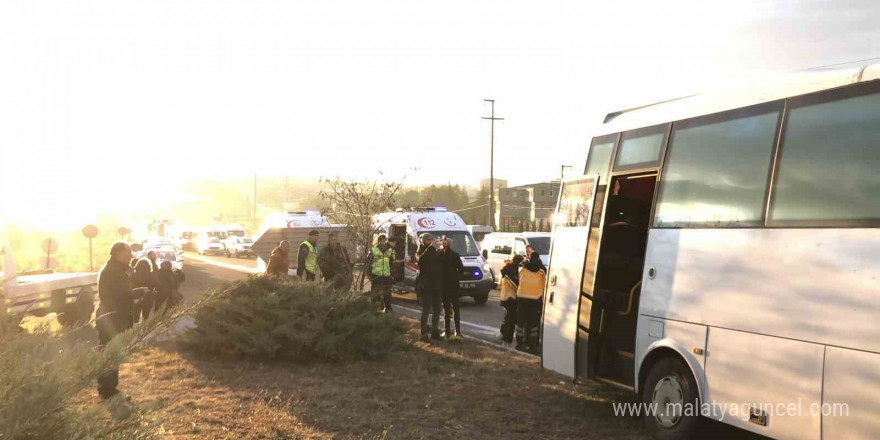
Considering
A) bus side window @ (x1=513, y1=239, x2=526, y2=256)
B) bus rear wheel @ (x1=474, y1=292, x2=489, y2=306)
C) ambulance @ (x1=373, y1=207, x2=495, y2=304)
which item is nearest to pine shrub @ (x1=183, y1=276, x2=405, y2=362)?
bus rear wheel @ (x1=474, y1=292, x2=489, y2=306)

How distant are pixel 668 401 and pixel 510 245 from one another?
16970 mm

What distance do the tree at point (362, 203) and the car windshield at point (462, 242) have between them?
16.0 feet

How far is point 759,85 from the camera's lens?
18.1 feet

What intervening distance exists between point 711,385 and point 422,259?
6.79 m

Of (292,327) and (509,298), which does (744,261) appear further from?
(509,298)

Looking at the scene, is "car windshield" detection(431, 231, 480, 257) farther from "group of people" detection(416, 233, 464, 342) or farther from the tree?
"group of people" detection(416, 233, 464, 342)

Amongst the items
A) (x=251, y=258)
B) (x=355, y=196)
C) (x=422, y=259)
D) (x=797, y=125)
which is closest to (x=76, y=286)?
(x=355, y=196)

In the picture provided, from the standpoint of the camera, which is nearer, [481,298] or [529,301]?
[529,301]

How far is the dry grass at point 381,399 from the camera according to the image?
6344 millimetres

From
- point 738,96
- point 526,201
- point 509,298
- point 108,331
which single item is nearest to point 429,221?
point 509,298

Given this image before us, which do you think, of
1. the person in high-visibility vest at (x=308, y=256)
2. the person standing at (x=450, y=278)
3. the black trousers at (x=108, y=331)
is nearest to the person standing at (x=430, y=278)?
the person standing at (x=450, y=278)

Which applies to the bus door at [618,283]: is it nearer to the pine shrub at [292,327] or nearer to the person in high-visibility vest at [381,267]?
the pine shrub at [292,327]

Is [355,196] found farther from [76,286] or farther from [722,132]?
[722,132]

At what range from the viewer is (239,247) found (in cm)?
4944
